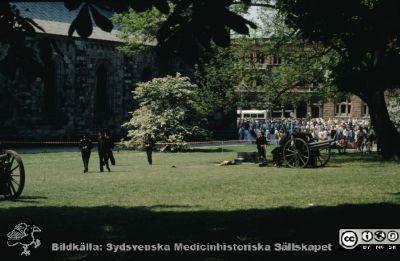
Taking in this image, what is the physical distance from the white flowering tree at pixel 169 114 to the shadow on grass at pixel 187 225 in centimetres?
2555

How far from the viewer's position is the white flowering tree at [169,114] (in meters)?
36.2

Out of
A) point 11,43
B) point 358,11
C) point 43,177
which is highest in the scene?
point 358,11

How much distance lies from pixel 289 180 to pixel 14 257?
35.6 ft

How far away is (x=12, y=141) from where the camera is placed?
35.8m

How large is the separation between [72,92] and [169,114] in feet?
25.6

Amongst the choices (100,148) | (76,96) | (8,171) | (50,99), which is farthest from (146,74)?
(8,171)

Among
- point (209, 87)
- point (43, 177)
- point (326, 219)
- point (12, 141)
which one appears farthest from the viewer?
point (12, 141)

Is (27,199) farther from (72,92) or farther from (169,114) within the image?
(72,92)

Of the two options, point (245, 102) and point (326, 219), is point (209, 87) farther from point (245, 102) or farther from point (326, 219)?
point (326, 219)

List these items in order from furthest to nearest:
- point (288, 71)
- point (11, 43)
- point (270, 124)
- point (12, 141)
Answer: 1. point (270, 124)
2. point (12, 141)
3. point (288, 71)
4. point (11, 43)

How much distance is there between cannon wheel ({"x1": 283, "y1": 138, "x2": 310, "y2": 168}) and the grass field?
2.87 m

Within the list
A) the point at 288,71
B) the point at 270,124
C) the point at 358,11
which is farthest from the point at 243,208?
the point at 270,124

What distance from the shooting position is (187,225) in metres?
8.25

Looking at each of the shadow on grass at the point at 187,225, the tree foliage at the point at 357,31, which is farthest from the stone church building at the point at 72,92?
the shadow on grass at the point at 187,225
